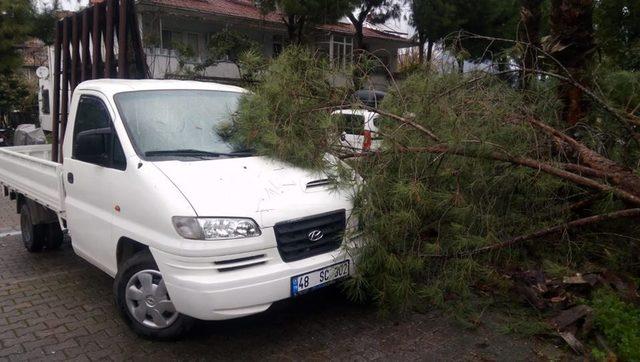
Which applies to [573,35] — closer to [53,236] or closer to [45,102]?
[53,236]

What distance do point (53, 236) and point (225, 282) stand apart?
3798 millimetres

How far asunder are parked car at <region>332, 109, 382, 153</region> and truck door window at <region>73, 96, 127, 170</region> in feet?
5.71

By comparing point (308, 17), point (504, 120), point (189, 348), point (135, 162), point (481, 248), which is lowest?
point (189, 348)

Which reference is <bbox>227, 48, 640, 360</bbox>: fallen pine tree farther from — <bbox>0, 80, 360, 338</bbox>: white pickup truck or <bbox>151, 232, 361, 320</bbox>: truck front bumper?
<bbox>151, 232, 361, 320</bbox>: truck front bumper

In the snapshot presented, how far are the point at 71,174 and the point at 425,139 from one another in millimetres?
3056

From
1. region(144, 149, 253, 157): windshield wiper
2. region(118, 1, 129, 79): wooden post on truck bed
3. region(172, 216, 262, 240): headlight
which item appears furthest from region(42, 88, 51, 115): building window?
region(172, 216, 262, 240): headlight

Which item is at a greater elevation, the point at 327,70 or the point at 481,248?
the point at 327,70

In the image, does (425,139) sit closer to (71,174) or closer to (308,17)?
(71,174)

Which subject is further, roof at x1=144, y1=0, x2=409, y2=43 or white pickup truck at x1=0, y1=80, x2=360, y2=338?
roof at x1=144, y1=0, x2=409, y2=43

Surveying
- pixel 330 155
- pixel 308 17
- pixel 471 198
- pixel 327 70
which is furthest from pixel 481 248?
pixel 308 17

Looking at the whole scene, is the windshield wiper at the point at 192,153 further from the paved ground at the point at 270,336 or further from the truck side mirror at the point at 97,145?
the paved ground at the point at 270,336

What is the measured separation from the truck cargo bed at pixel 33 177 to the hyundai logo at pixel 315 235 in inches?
103

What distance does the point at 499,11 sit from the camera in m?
20.1

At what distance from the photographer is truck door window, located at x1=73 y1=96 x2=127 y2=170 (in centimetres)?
400
